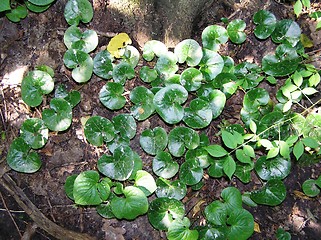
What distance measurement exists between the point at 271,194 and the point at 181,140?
698 millimetres

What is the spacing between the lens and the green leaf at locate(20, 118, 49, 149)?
2533 mm

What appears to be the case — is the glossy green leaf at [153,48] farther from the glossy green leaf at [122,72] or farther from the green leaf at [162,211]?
the green leaf at [162,211]

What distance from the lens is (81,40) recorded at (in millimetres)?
2627

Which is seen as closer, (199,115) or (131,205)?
(131,205)

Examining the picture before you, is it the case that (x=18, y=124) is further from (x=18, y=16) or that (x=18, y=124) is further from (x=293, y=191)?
(x=293, y=191)

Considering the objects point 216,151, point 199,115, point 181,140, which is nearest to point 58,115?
point 181,140

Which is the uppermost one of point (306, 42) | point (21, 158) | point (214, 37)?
point (306, 42)

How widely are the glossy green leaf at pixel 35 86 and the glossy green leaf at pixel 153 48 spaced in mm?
675

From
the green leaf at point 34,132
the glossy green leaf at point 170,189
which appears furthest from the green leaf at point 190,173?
the green leaf at point 34,132

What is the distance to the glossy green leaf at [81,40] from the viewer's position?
2.62m

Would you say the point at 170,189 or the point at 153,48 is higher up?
the point at 153,48

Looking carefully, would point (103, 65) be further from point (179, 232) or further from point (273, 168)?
point (273, 168)

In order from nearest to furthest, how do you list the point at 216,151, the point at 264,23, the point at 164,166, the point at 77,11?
the point at 216,151 → the point at 164,166 → the point at 77,11 → the point at 264,23

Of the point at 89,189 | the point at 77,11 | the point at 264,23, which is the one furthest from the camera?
the point at 264,23
